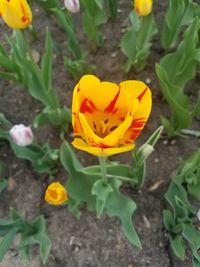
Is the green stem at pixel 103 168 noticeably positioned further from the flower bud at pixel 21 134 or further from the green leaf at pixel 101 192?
the flower bud at pixel 21 134

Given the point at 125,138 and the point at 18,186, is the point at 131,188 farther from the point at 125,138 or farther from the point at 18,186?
the point at 125,138

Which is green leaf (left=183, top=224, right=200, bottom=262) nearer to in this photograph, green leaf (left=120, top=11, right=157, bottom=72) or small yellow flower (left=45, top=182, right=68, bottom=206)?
small yellow flower (left=45, top=182, right=68, bottom=206)

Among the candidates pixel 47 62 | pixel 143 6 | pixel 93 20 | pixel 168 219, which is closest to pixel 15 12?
pixel 47 62

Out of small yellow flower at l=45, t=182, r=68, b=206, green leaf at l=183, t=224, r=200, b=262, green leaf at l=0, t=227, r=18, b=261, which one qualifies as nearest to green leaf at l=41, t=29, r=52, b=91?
small yellow flower at l=45, t=182, r=68, b=206

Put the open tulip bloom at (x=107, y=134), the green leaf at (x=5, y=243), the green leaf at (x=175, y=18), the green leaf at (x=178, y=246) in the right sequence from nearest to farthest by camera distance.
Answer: the open tulip bloom at (x=107, y=134)
the green leaf at (x=5, y=243)
the green leaf at (x=178, y=246)
the green leaf at (x=175, y=18)

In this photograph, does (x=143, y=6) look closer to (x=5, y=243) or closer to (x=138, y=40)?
(x=138, y=40)

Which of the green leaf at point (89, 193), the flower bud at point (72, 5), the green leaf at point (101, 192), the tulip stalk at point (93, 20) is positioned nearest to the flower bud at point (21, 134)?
the green leaf at point (89, 193)
